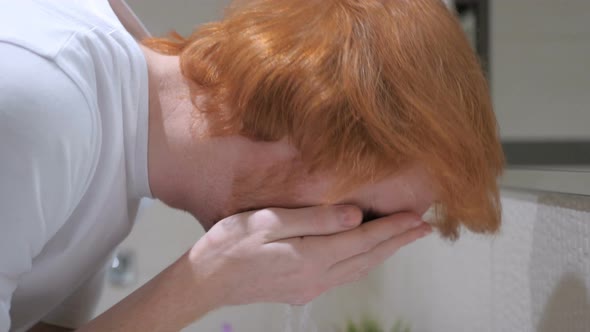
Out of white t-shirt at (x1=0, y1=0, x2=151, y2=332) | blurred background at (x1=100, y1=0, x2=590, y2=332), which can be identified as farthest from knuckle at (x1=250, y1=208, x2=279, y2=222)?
blurred background at (x1=100, y1=0, x2=590, y2=332)

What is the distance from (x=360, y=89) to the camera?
1.98ft

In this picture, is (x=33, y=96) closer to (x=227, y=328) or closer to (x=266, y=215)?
(x=266, y=215)

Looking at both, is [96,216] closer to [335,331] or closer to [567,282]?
[567,282]

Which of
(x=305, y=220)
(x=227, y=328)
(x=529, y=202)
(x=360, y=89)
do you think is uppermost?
(x=360, y=89)

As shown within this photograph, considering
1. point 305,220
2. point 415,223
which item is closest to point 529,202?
point 415,223

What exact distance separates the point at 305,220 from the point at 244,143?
0.34 feet

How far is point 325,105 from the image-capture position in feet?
2.00

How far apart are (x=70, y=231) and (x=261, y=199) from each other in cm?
21

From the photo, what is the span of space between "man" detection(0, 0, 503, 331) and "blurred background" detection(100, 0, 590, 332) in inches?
3.2

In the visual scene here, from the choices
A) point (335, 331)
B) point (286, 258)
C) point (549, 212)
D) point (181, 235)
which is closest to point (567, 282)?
point (549, 212)

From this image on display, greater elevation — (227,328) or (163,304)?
(163,304)

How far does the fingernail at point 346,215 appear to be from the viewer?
0.70m

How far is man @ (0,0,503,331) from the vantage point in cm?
57

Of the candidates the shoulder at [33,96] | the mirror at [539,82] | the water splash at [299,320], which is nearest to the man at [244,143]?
the shoulder at [33,96]
